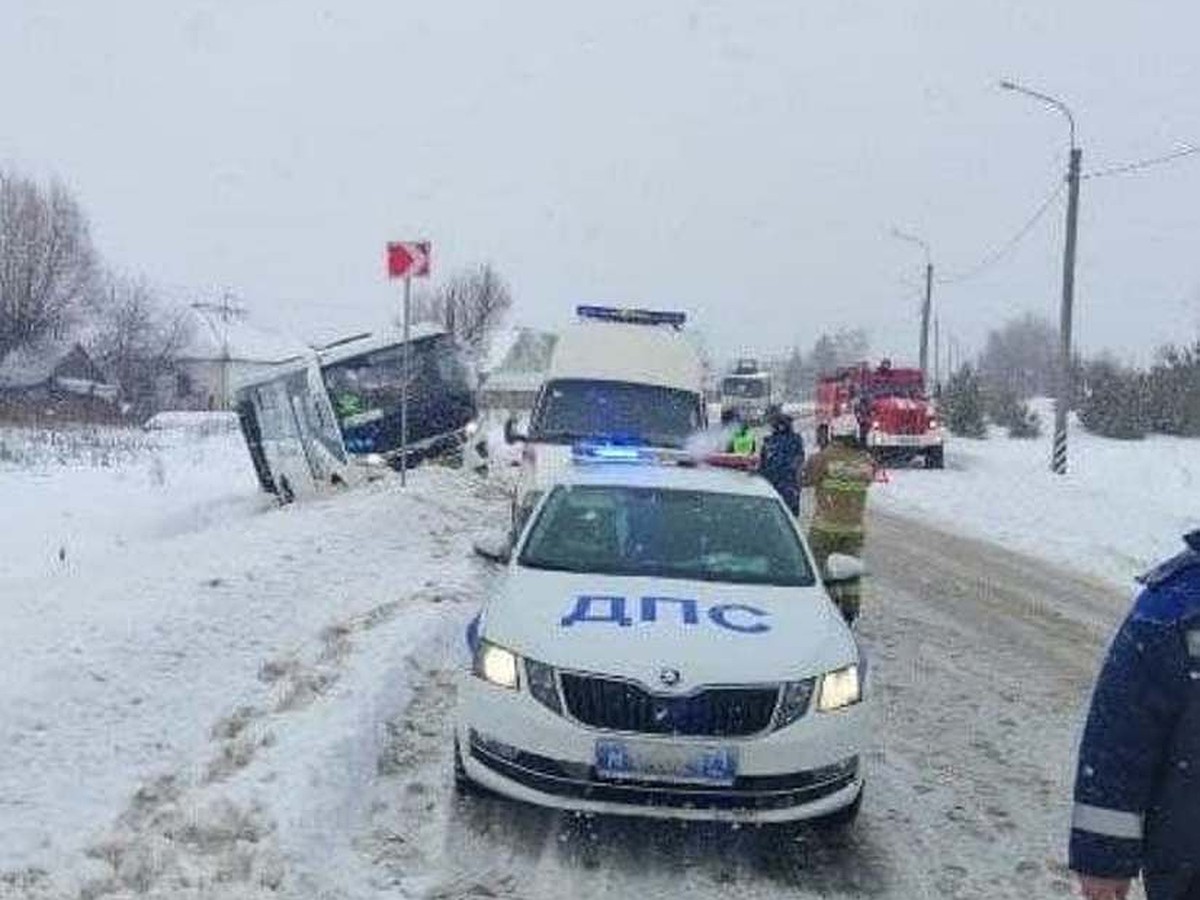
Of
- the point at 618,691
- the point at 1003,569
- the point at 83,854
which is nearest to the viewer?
the point at 83,854

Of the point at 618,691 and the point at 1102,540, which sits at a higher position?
the point at 618,691

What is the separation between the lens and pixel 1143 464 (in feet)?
121

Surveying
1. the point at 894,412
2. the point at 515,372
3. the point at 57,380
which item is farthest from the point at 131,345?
the point at 894,412

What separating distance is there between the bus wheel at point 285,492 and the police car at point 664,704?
17.2 meters

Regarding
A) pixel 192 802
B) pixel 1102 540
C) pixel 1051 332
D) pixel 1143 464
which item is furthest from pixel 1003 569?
pixel 1051 332

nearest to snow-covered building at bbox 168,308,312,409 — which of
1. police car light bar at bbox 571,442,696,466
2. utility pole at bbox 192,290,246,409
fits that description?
utility pole at bbox 192,290,246,409

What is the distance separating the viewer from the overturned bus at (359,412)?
Answer: 2212 centimetres

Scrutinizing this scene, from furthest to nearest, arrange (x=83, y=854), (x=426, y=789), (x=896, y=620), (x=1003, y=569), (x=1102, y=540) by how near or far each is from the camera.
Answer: (x=1102, y=540) → (x=1003, y=569) → (x=896, y=620) → (x=426, y=789) → (x=83, y=854)

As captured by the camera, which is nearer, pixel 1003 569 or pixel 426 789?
pixel 426 789

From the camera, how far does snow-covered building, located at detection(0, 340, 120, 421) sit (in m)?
64.4

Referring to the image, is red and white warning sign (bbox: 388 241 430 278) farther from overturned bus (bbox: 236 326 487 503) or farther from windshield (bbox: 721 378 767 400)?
windshield (bbox: 721 378 767 400)

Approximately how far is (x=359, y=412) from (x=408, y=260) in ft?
19.7

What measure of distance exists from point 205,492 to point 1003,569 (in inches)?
590

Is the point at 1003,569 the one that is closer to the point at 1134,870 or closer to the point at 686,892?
the point at 686,892
